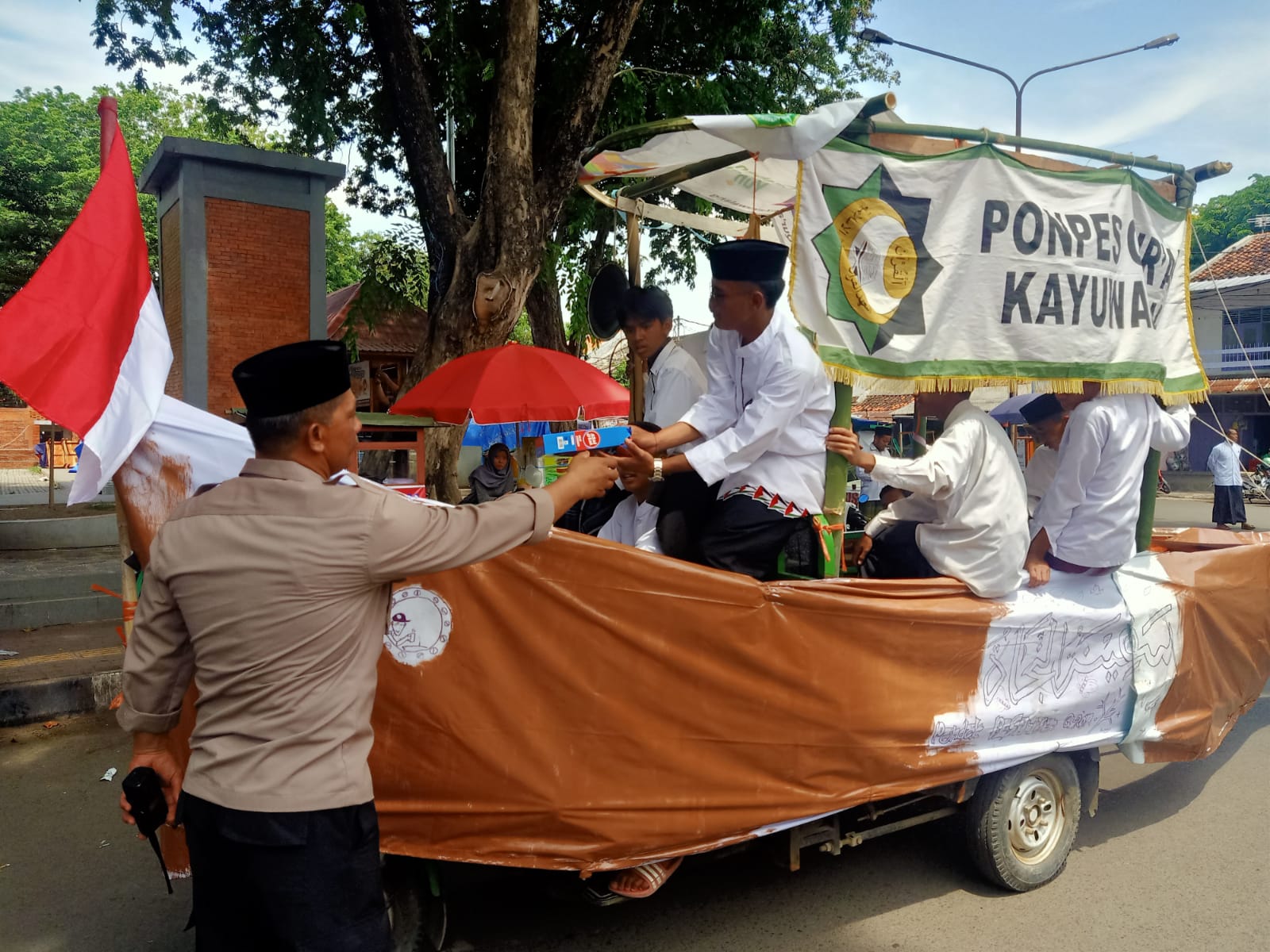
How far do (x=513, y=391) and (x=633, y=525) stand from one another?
11.5ft

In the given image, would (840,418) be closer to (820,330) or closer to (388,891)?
(820,330)

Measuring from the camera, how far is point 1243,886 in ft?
11.6

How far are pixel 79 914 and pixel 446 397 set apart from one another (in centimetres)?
452

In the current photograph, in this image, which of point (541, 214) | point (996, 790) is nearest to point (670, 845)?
point (996, 790)

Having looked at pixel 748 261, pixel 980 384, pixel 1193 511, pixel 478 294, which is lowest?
pixel 1193 511

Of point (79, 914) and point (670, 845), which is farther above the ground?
point (670, 845)

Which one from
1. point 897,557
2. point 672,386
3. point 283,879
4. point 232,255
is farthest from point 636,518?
point 232,255

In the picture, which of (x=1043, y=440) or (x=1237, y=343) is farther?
(x=1237, y=343)

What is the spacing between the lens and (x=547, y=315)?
40.6 feet

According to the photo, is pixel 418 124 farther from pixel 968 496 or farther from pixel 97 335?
pixel 968 496

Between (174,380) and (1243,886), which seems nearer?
(1243,886)

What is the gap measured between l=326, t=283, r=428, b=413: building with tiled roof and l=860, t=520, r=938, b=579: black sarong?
11.4m

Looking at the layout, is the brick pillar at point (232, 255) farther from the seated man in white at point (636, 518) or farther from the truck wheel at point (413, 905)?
the truck wheel at point (413, 905)

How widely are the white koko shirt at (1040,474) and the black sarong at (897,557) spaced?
89cm
